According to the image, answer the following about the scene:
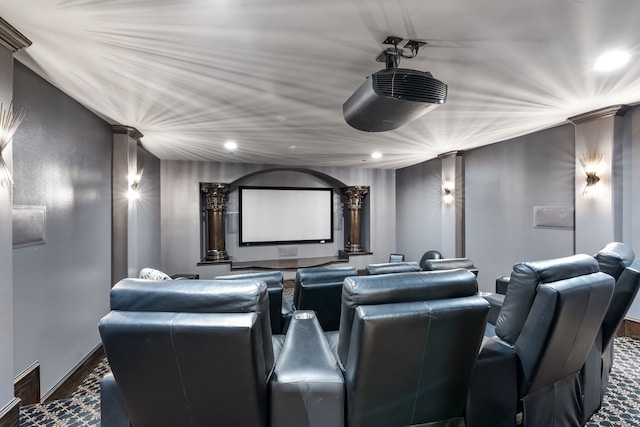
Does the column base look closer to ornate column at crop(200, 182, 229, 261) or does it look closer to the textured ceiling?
ornate column at crop(200, 182, 229, 261)

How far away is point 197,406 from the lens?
4.10 ft

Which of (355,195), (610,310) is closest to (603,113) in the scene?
(610,310)

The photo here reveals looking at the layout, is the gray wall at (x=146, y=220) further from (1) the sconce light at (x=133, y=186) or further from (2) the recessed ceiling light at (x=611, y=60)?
(2) the recessed ceiling light at (x=611, y=60)

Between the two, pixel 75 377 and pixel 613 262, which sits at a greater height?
pixel 613 262

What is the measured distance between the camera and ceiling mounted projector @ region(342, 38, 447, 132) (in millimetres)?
1730

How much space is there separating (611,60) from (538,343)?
202cm

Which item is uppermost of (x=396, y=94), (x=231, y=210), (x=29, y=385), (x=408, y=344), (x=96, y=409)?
(x=396, y=94)

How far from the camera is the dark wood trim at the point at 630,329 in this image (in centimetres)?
305

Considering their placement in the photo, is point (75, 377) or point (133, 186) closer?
point (75, 377)

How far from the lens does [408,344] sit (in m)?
1.28

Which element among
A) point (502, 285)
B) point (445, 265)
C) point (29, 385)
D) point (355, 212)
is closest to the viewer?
point (29, 385)

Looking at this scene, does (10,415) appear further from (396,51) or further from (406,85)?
(396,51)

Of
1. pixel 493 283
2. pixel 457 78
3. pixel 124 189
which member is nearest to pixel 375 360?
pixel 457 78

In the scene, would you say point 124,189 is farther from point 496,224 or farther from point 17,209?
point 496,224
